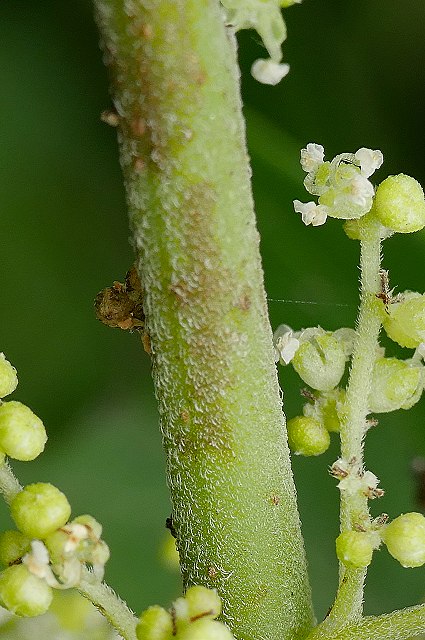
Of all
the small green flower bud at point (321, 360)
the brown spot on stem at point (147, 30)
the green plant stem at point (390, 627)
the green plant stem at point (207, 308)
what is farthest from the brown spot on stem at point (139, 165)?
the green plant stem at point (390, 627)

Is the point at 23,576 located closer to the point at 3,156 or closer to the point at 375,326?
the point at 375,326

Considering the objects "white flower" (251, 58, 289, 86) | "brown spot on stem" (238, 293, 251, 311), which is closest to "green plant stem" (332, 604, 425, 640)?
"brown spot on stem" (238, 293, 251, 311)

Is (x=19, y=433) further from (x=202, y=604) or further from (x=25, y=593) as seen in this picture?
(x=202, y=604)

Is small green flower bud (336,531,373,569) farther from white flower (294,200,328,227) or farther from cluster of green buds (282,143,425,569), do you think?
white flower (294,200,328,227)

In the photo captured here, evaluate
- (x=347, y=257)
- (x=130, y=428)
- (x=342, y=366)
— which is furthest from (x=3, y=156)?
(x=342, y=366)

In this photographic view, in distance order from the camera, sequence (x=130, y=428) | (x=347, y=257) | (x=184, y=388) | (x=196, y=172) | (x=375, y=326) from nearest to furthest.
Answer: (x=196, y=172) → (x=184, y=388) → (x=375, y=326) → (x=347, y=257) → (x=130, y=428)

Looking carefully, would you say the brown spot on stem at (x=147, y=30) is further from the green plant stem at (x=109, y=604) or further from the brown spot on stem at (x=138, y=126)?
the green plant stem at (x=109, y=604)
